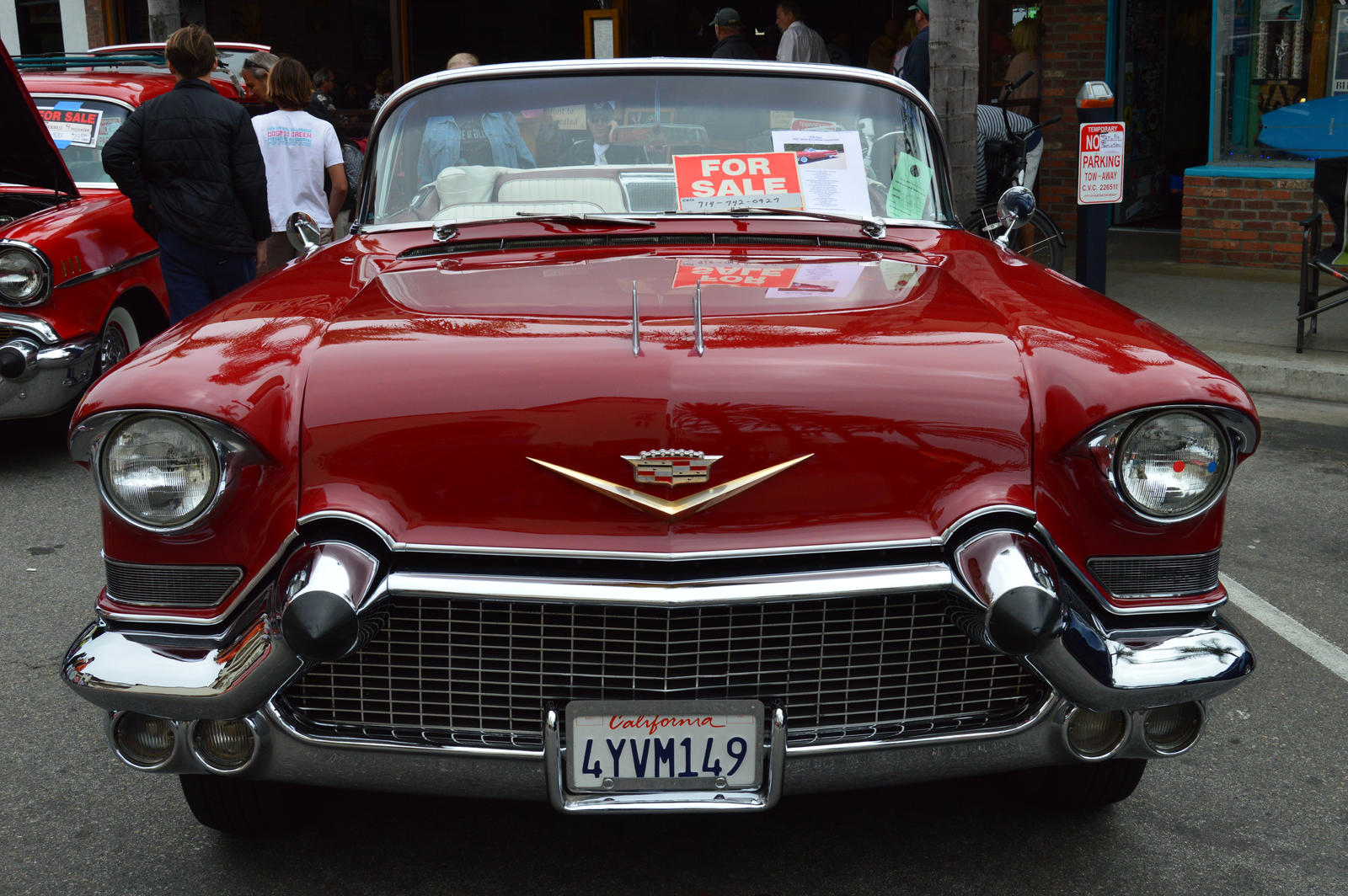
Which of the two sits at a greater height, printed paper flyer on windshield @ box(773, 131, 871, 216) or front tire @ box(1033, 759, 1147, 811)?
printed paper flyer on windshield @ box(773, 131, 871, 216)

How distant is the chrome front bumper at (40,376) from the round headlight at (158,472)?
3.64 metres

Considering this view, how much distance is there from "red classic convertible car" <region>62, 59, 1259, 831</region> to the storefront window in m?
8.76

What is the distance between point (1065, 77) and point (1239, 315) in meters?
4.10

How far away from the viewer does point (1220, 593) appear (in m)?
2.42

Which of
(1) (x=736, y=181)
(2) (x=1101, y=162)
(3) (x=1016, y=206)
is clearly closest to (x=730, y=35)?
(2) (x=1101, y=162)

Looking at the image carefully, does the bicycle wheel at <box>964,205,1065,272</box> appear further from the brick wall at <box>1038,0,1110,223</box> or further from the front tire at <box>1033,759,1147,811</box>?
the front tire at <box>1033,759,1147,811</box>

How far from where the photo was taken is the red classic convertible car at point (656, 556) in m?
2.19

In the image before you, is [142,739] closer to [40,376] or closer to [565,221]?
[565,221]

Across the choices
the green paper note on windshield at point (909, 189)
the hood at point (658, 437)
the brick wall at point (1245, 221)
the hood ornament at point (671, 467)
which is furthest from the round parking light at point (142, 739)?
the brick wall at point (1245, 221)

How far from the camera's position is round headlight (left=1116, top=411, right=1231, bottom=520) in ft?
7.49

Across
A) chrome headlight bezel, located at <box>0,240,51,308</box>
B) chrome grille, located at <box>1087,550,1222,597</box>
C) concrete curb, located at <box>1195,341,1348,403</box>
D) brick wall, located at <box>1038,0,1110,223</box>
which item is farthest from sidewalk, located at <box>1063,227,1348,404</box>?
chrome headlight bezel, located at <box>0,240,51,308</box>

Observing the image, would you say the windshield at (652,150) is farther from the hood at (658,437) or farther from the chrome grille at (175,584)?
the chrome grille at (175,584)

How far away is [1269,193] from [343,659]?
9.19 metres

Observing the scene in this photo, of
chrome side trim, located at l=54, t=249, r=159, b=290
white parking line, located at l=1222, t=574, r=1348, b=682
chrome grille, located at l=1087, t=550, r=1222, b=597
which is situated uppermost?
Result: chrome side trim, located at l=54, t=249, r=159, b=290
